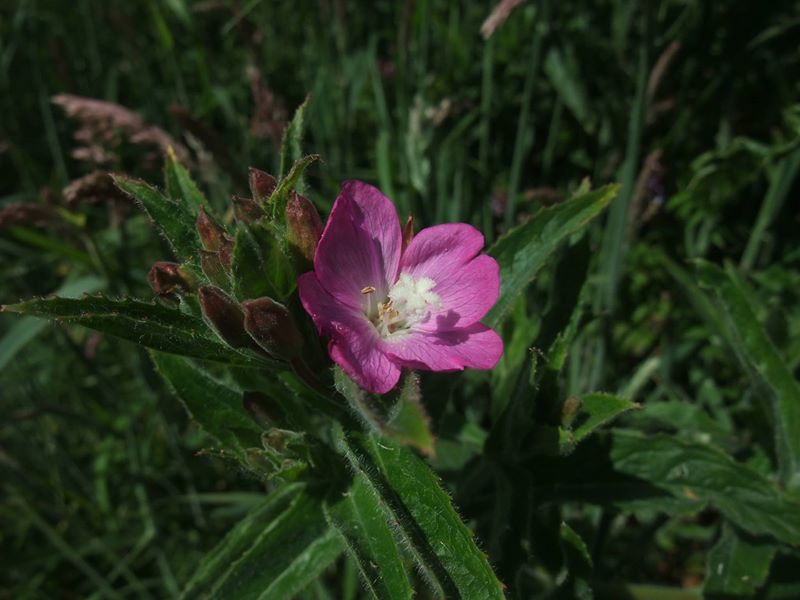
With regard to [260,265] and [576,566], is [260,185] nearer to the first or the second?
[260,265]

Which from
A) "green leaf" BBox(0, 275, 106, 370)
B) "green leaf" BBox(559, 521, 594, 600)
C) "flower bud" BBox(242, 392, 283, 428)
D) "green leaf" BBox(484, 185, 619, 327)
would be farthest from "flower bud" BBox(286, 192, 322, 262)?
"green leaf" BBox(0, 275, 106, 370)

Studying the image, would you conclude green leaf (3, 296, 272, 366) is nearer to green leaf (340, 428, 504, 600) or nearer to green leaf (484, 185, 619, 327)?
green leaf (340, 428, 504, 600)

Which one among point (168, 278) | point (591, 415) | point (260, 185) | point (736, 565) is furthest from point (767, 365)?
point (168, 278)

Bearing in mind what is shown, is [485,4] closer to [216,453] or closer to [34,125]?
[34,125]

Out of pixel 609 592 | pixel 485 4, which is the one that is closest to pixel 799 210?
pixel 485 4

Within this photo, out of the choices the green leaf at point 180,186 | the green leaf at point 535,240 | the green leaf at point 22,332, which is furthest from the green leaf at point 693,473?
the green leaf at point 22,332
